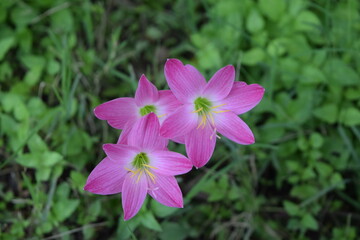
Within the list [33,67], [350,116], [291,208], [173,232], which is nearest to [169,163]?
[173,232]

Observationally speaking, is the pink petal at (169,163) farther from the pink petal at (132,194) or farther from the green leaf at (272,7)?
the green leaf at (272,7)

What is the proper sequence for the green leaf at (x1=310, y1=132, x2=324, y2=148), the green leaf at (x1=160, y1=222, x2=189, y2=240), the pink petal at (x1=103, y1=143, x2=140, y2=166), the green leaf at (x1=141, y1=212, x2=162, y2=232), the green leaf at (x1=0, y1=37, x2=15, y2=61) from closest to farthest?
1. the pink petal at (x1=103, y1=143, x2=140, y2=166)
2. the green leaf at (x1=141, y1=212, x2=162, y2=232)
3. the green leaf at (x1=160, y1=222, x2=189, y2=240)
4. the green leaf at (x1=310, y1=132, x2=324, y2=148)
5. the green leaf at (x1=0, y1=37, x2=15, y2=61)

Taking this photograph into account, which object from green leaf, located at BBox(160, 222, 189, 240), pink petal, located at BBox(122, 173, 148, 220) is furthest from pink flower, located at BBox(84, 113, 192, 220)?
green leaf, located at BBox(160, 222, 189, 240)

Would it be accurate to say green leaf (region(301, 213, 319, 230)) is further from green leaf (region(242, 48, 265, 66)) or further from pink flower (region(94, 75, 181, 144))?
pink flower (region(94, 75, 181, 144))

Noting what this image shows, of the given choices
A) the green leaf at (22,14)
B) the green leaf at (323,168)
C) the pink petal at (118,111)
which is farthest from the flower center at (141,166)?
the green leaf at (22,14)

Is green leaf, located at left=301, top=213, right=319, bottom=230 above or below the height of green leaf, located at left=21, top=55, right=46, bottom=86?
below

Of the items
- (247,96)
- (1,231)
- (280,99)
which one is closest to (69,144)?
(1,231)
